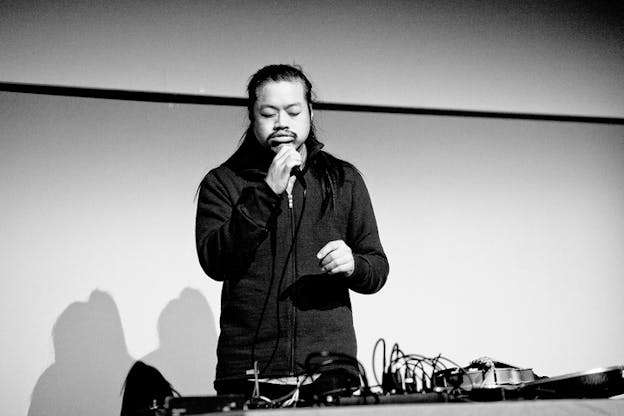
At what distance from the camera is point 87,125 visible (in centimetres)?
240

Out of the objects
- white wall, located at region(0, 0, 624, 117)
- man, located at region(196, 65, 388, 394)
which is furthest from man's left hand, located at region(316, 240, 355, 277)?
white wall, located at region(0, 0, 624, 117)

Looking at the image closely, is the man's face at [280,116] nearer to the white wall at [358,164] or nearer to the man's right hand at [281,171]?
the man's right hand at [281,171]

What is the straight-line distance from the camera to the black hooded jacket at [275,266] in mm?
1439

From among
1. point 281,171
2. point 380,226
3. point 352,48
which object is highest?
point 352,48

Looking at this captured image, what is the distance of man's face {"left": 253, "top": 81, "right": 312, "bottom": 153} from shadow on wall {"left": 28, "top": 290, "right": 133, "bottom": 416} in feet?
3.15

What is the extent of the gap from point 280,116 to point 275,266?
0.35 m

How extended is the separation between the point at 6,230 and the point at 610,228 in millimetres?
2212

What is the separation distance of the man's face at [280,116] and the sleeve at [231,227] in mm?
165

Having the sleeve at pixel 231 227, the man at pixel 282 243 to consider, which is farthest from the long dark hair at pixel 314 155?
the sleeve at pixel 231 227

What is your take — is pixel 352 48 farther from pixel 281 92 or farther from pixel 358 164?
pixel 281 92

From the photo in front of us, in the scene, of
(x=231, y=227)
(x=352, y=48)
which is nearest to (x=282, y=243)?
(x=231, y=227)

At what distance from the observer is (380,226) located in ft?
8.44

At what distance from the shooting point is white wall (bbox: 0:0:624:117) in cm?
241

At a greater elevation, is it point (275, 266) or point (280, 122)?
point (280, 122)
